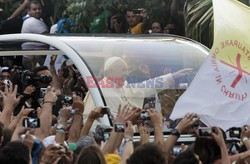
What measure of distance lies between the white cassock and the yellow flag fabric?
1.93 m

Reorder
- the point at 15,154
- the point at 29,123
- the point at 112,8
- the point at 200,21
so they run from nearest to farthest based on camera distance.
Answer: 1. the point at 15,154
2. the point at 29,123
3. the point at 200,21
4. the point at 112,8

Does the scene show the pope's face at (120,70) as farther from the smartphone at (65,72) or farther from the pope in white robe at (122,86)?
the smartphone at (65,72)

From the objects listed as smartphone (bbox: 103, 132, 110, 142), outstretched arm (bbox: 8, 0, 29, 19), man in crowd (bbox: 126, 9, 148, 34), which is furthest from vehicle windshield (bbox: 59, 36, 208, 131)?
outstretched arm (bbox: 8, 0, 29, 19)

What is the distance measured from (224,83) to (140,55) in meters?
2.77

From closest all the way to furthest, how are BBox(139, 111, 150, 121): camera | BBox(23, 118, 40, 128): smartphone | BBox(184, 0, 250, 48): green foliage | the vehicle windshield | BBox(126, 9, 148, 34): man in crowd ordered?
BBox(23, 118, 40, 128): smartphone → BBox(139, 111, 150, 121): camera → the vehicle windshield → BBox(184, 0, 250, 48): green foliage → BBox(126, 9, 148, 34): man in crowd

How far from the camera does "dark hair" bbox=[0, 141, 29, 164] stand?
7520 mm

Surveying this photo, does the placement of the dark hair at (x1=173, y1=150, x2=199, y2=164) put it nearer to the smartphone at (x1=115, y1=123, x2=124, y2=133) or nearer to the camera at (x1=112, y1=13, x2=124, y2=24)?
the smartphone at (x1=115, y1=123, x2=124, y2=133)

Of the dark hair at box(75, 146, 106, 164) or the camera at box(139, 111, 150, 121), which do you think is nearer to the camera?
the dark hair at box(75, 146, 106, 164)

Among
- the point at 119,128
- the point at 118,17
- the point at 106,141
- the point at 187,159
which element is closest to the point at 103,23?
the point at 118,17

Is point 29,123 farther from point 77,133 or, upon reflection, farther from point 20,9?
point 20,9

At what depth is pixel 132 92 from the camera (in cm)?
1222

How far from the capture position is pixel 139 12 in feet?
57.4

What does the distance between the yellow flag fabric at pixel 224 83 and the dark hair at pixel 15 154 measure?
2.75 meters

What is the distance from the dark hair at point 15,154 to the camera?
296 inches
